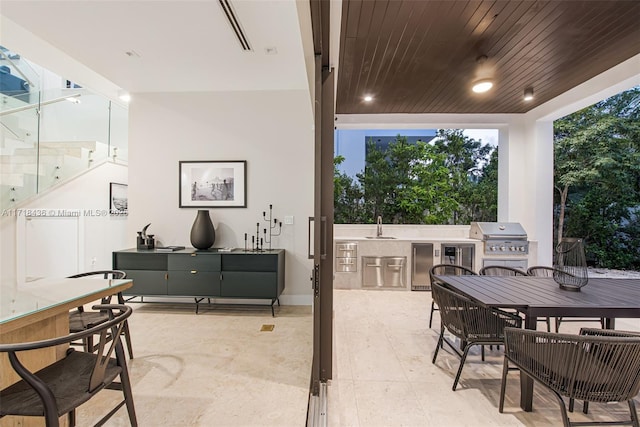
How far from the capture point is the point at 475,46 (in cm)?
294

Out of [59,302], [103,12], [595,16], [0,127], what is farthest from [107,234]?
[595,16]

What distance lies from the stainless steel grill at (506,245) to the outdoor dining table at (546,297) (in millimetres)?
1985

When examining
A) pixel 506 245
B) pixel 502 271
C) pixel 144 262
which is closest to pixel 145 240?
pixel 144 262

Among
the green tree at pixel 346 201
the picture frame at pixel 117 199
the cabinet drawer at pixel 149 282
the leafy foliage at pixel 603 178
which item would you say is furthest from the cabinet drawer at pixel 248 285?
the leafy foliage at pixel 603 178

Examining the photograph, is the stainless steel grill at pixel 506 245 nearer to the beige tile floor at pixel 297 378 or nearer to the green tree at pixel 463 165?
the green tree at pixel 463 165

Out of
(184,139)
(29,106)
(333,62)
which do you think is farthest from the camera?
(29,106)

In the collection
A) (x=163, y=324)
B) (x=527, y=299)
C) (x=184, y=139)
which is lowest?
(x=163, y=324)

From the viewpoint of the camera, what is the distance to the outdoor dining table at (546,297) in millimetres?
1866

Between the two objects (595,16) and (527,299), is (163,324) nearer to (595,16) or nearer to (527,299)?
(527,299)

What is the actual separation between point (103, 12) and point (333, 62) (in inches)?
81.7

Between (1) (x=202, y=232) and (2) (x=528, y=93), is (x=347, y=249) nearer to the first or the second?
(1) (x=202, y=232)

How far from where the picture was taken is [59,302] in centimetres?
152

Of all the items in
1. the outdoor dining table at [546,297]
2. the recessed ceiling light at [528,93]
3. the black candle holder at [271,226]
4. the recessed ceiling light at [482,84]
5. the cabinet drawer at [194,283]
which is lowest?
the cabinet drawer at [194,283]

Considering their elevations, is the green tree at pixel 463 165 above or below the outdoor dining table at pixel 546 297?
above
